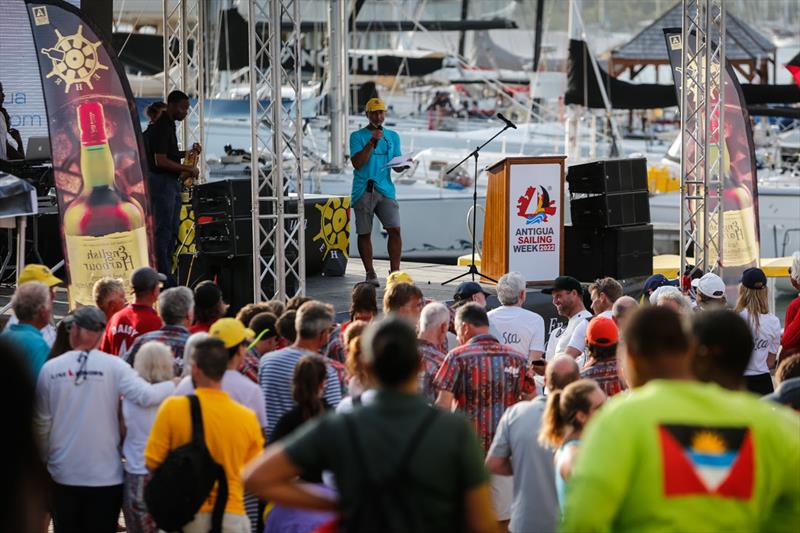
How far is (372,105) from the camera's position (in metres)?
11.1

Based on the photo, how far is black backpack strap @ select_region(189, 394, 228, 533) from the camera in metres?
4.97

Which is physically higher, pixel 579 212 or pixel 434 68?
pixel 434 68

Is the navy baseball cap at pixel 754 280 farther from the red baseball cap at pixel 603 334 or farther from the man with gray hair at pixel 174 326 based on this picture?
the man with gray hair at pixel 174 326

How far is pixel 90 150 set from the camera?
9195mm

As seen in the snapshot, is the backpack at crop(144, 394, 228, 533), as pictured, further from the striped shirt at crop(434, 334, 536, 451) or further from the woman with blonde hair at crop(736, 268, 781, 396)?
the woman with blonde hair at crop(736, 268, 781, 396)

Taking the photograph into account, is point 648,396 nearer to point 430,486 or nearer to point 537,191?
point 430,486

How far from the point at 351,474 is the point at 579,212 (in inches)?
395

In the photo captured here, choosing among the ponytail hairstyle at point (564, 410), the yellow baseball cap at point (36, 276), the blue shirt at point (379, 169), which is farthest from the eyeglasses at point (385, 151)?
the ponytail hairstyle at point (564, 410)

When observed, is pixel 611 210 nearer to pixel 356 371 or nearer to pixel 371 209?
pixel 371 209

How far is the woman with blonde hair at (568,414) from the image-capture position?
4.78 meters

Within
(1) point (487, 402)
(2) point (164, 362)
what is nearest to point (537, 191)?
(1) point (487, 402)

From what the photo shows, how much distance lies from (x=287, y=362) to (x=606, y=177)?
24.4 ft

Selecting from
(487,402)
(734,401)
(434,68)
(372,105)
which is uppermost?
(434,68)

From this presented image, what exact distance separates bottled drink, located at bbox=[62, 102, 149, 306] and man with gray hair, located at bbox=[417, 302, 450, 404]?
353 cm
